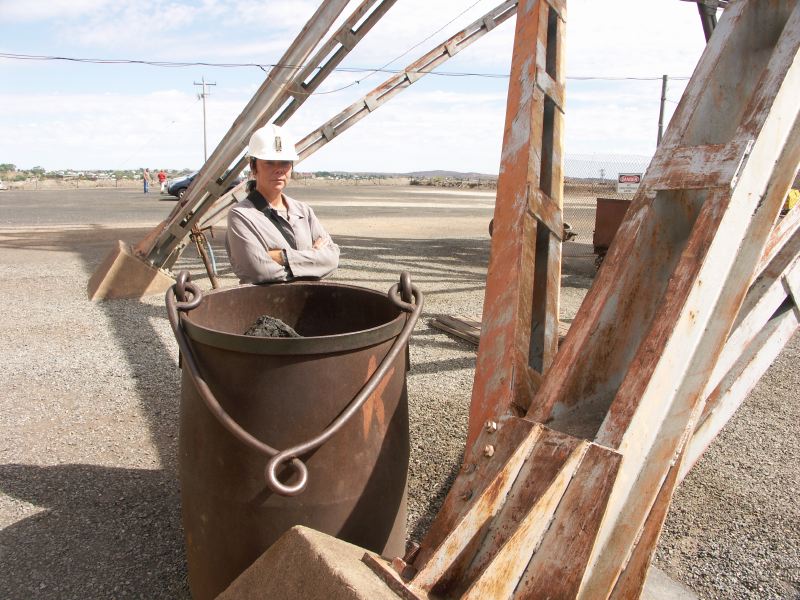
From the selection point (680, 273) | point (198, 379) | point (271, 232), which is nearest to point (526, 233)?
point (680, 273)

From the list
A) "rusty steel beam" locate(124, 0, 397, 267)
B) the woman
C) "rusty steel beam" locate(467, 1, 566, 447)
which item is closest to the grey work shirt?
the woman

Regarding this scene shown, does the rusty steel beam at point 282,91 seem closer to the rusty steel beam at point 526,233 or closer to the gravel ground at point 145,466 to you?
the gravel ground at point 145,466

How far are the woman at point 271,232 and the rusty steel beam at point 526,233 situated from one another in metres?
1.12

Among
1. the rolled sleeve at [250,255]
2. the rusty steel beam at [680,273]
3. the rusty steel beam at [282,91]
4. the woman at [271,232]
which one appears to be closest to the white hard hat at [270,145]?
the woman at [271,232]

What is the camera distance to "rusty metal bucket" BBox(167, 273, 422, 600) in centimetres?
218

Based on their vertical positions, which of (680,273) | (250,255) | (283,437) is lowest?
(283,437)

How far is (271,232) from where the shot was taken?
3385 millimetres

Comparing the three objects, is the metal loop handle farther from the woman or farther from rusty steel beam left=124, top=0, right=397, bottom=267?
rusty steel beam left=124, top=0, right=397, bottom=267

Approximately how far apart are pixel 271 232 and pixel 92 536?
1.80 m

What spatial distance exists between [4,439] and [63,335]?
291 cm

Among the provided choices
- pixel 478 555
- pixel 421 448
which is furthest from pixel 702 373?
pixel 421 448

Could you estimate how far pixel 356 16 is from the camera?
306 inches

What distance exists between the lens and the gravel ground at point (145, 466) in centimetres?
300

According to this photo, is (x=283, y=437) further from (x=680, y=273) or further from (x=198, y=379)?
(x=680, y=273)
